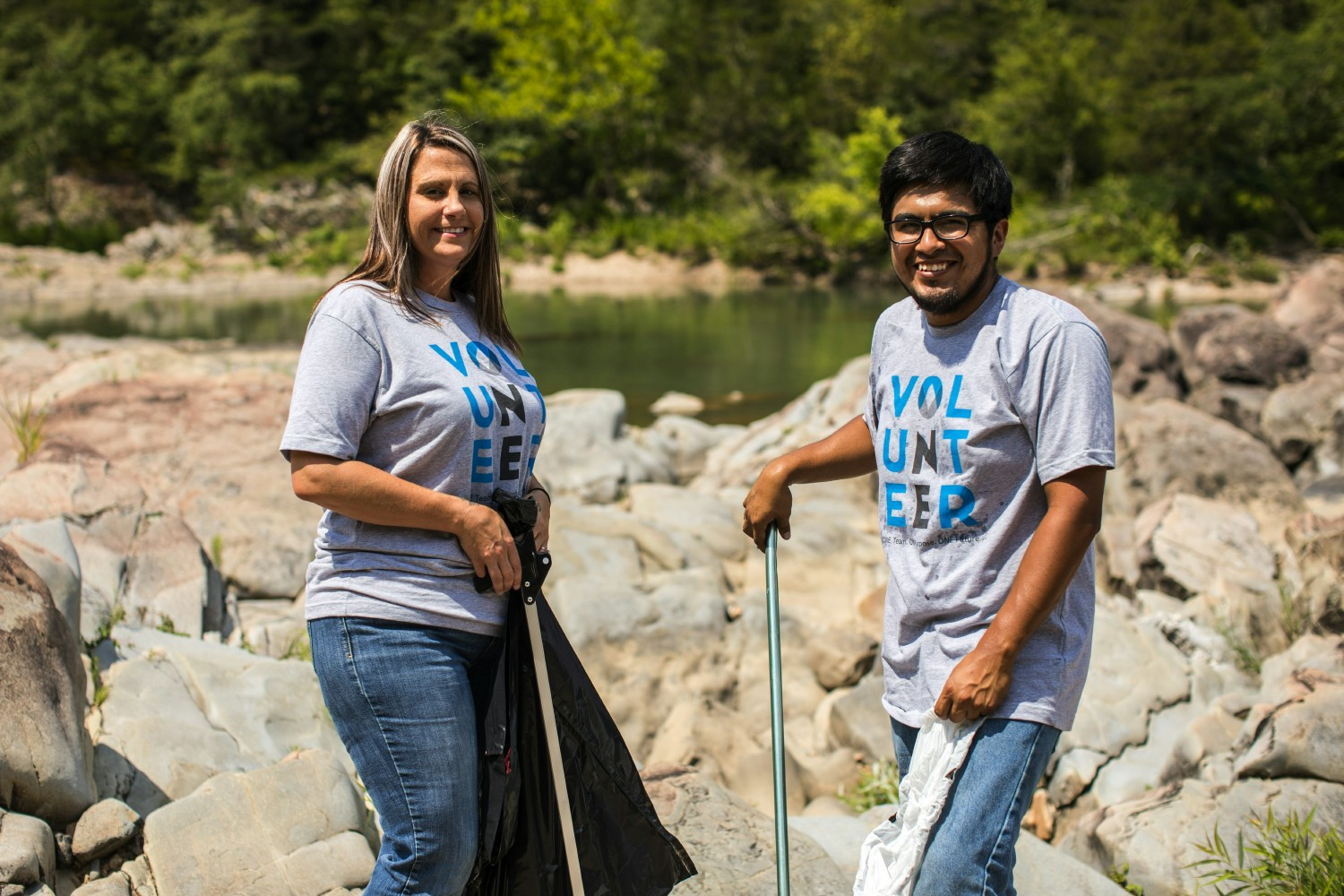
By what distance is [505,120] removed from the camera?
3912 centimetres

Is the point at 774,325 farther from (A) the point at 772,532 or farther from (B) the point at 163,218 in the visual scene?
(B) the point at 163,218

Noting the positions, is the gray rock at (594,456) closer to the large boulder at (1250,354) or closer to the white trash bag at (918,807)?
the large boulder at (1250,354)

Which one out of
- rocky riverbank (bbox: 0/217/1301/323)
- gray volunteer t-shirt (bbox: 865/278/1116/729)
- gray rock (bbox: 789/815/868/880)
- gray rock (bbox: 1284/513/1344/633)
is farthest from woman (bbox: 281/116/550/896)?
rocky riverbank (bbox: 0/217/1301/323)

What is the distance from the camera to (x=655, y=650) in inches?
228

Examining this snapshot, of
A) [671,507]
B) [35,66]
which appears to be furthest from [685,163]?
[671,507]

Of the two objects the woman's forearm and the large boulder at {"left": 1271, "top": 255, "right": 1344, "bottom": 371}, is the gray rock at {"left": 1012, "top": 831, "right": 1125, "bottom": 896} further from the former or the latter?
the large boulder at {"left": 1271, "top": 255, "right": 1344, "bottom": 371}

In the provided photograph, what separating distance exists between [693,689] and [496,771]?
3.57m

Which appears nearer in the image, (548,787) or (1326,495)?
(548,787)

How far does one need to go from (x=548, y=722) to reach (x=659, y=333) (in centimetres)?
1999

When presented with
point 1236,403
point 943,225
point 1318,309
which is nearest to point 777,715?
point 943,225

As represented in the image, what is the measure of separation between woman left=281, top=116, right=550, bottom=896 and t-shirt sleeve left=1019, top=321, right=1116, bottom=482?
37.0 inches

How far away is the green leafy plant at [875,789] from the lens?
4291 mm

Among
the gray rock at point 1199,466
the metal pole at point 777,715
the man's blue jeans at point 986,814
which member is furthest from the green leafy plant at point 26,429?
the gray rock at point 1199,466

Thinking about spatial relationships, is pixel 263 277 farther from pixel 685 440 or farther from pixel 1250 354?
pixel 1250 354
